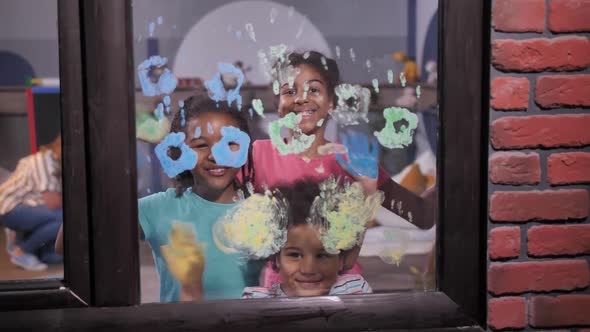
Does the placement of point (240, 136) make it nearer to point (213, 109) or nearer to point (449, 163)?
point (213, 109)

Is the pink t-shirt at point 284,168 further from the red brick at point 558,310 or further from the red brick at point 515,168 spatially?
the red brick at point 558,310

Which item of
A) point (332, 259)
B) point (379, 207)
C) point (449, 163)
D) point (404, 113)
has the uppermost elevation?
point (404, 113)

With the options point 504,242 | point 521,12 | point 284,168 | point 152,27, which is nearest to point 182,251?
point 284,168

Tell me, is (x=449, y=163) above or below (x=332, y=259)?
above

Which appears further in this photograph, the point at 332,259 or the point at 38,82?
the point at 332,259

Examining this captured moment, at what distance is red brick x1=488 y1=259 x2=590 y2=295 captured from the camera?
4.67ft

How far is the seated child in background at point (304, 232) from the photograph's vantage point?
1428 millimetres

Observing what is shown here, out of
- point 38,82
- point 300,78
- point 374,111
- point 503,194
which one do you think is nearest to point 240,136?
point 300,78

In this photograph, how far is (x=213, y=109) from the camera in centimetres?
139

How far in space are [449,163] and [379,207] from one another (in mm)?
208

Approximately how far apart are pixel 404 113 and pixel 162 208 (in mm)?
650

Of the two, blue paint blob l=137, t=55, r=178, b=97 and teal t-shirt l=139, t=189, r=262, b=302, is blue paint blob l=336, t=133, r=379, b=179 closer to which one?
teal t-shirt l=139, t=189, r=262, b=302

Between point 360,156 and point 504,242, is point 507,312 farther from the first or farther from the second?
point 360,156

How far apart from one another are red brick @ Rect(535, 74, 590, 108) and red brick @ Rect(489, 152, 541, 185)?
0.14m
